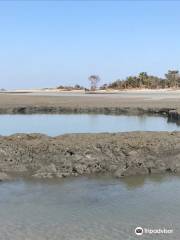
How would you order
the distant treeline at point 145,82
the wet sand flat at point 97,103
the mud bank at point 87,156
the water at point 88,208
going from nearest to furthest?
the water at point 88,208
the mud bank at point 87,156
the wet sand flat at point 97,103
the distant treeline at point 145,82

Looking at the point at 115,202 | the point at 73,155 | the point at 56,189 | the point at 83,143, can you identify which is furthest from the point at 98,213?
the point at 83,143

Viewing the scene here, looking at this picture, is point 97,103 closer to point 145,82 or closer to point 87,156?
point 87,156

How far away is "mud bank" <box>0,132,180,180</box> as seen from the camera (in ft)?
41.5

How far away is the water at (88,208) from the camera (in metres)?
8.48

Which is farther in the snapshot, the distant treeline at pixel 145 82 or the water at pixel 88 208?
the distant treeline at pixel 145 82

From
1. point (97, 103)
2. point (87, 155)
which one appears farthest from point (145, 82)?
point (87, 155)

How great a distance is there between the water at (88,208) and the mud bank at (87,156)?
0.55 metres

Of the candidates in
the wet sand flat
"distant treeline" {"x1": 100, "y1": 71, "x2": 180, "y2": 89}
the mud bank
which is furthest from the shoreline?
"distant treeline" {"x1": 100, "y1": 71, "x2": 180, "y2": 89}

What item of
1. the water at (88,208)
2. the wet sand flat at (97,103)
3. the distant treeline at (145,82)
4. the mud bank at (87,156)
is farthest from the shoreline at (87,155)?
the distant treeline at (145,82)

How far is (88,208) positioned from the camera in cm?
985

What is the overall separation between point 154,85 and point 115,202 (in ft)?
307

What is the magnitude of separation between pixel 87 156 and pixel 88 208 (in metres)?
3.58

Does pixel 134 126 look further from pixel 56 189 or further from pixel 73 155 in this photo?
pixel 56 189

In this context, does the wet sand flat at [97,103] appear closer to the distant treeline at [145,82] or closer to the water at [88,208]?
the water at [88,208]
